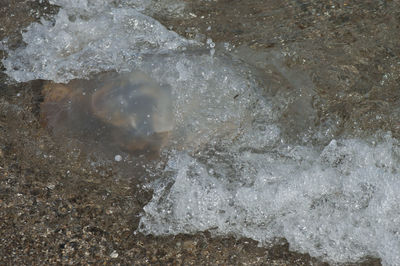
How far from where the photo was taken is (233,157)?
2605 mm

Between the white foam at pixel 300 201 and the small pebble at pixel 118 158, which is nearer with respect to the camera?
the white foam at pixel 300 201

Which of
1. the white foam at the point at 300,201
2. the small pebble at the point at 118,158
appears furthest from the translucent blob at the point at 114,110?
the white foam at the point at 300,201

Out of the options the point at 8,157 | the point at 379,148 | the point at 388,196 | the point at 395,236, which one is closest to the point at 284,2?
the point at 379,148

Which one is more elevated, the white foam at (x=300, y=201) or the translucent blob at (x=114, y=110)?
the translucent blob at (x=114, y=110)

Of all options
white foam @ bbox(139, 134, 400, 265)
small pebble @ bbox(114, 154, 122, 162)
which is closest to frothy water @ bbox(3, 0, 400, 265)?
white foam @ bbox(139, 134, 400, 265)

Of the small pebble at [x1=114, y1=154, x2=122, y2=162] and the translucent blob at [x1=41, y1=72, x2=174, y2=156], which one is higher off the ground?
the translucent blob at [x1=41, y1=72, x2=174, y2=156]

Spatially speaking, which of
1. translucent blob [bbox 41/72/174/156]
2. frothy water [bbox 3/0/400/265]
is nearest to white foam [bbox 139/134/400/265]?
frothy water [bbox 3/0/400/265]

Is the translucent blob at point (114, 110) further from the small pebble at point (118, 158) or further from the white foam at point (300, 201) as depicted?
the white foam at point (300, 201)

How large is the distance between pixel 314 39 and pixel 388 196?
3.41 feet

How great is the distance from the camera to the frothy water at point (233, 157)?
2455 millimetres

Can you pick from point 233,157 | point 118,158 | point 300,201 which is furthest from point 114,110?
point 300,201

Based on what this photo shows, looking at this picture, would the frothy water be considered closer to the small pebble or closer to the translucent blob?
the translucent blob

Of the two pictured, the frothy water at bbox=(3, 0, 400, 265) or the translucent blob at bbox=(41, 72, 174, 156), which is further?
the translucent blob at bbox=(41, 72, 174, 156)

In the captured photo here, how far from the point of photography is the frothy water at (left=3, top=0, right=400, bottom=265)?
246 centimetres
